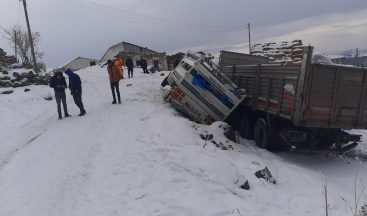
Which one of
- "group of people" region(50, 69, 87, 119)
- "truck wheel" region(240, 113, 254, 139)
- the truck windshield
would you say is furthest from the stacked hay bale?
"group of people" region(50, 69, 87, 119)

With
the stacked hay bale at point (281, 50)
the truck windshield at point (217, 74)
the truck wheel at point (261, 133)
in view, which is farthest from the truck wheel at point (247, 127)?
the stacked hay bale at point (281, 50)

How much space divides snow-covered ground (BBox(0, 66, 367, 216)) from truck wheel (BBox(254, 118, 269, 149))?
11.6 inches

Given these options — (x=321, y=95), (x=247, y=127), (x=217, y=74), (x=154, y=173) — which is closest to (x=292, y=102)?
(x=321, y=95)

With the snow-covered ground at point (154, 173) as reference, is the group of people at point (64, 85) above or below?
above

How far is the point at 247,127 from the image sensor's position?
44.7ft

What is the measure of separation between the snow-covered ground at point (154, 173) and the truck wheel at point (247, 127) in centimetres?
35

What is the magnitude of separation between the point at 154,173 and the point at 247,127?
6020mm

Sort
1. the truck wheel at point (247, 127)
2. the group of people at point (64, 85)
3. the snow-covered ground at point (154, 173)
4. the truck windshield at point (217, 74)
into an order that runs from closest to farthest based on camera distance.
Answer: the snow-covered ground at point (154, 173), the truck windshield at point (217, 74), the truck wheel at point (247, 127), the group of people at point (64, 85)

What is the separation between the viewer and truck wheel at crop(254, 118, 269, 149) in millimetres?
11947

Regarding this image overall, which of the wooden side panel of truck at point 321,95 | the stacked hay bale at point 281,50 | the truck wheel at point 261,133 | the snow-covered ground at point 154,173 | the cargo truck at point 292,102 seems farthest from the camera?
the stacked hay bale at point 281,50

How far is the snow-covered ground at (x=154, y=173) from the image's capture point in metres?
7.17

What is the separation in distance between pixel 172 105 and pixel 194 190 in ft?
24.5

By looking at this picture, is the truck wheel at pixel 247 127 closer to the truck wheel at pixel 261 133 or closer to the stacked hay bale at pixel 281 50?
the truck wheel at pixel 261 133

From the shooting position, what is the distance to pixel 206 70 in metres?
12.9
